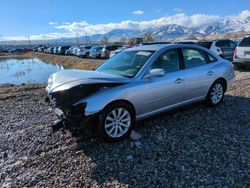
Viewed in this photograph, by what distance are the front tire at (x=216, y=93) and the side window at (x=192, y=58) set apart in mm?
678

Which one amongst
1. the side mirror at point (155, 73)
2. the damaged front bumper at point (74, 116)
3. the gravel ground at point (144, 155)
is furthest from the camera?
the side mirror at point (155, 73)

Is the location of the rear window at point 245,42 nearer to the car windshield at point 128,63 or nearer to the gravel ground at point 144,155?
the gravel ground at point 144,155

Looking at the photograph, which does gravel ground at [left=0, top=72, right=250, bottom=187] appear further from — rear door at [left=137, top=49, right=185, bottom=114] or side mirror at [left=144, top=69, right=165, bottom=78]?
side mirror at [left=144, top=69, right=165, bottom=78]

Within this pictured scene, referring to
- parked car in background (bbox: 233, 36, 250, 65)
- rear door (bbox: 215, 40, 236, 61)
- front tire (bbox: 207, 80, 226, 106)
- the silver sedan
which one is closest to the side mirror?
the silver sedan

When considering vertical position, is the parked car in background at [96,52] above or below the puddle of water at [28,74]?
above

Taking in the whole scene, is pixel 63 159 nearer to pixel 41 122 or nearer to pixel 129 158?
pixel 129 158

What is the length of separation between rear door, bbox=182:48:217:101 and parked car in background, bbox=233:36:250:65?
6822mm

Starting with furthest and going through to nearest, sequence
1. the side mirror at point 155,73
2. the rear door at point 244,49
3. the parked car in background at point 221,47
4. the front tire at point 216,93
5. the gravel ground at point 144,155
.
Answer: the parked car in background at point 221,47 → the rear door at point 244,49 → the front tire at point 216,93 → the side mirror at point 155,73 → the gravel ground at point 144,155

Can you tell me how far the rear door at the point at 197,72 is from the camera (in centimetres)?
629

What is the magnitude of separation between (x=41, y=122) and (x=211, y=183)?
4.11 m

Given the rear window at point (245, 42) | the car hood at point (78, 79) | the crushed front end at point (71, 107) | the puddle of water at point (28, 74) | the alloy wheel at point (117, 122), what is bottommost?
the puddle of water at point (28, 74)

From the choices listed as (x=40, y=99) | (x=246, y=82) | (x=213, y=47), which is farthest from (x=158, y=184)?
(x=213, y=47)

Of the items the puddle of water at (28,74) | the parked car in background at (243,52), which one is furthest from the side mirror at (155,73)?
the puddle of water at (28,74)

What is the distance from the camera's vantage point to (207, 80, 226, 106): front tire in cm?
697
